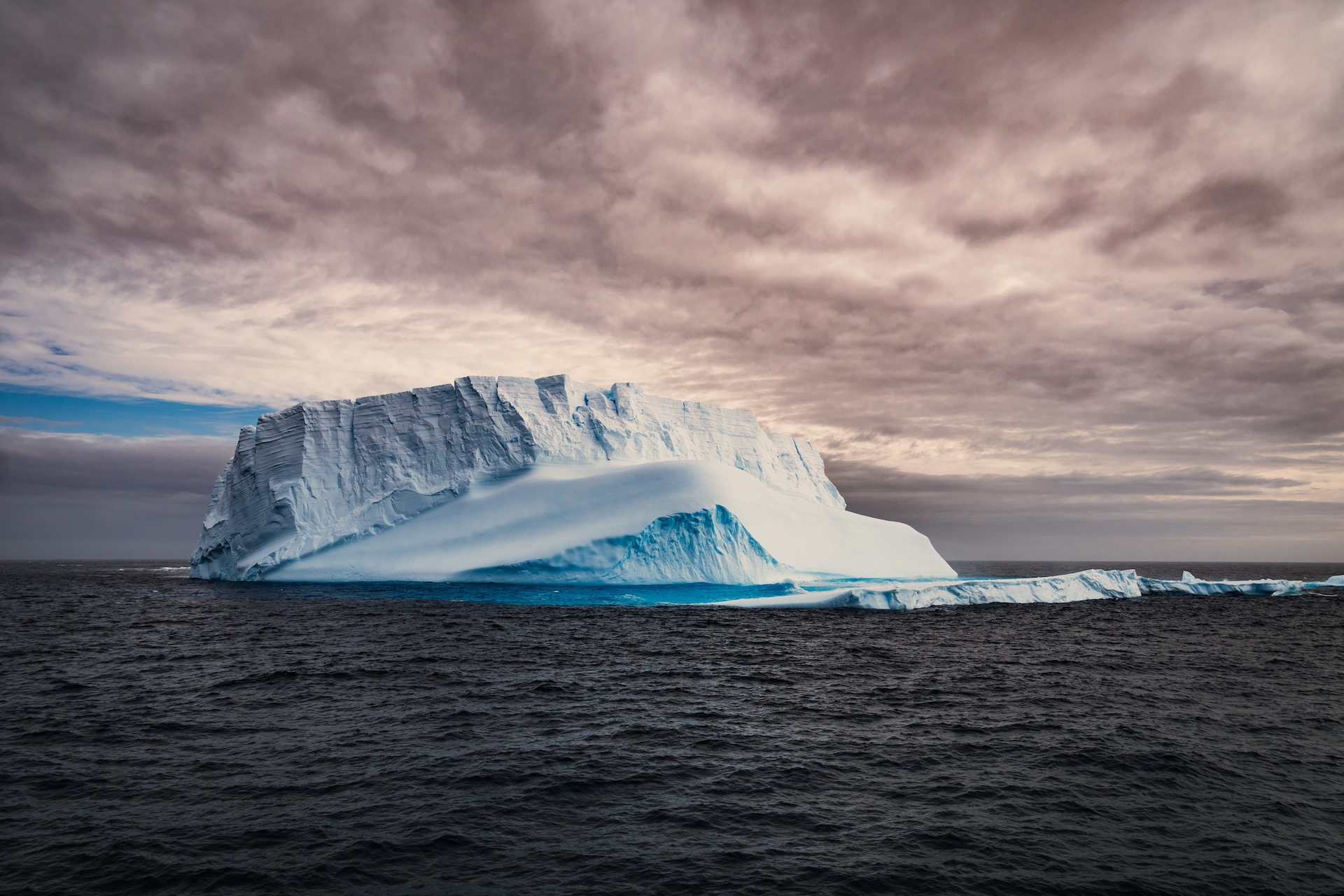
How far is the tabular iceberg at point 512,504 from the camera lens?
30.5 metres

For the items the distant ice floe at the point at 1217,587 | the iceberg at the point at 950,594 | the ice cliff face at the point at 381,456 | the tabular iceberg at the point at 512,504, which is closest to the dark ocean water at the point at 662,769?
the iceberg at the point at 950,594

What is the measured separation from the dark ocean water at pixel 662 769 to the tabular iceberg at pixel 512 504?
1533cm

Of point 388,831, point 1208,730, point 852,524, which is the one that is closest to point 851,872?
point 388,831

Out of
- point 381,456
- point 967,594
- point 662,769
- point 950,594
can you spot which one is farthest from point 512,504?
point 662,769

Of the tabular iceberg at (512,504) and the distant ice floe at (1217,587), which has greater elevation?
the tabular iceberg at (512,504)

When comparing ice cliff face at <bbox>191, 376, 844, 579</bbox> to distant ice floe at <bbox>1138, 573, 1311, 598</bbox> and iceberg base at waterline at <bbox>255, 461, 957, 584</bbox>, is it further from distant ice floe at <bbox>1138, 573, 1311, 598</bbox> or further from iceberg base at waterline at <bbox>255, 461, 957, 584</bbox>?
distant ice floe at <bbox>1138, 573, 1311, 598</bbox>

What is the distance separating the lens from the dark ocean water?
513cm

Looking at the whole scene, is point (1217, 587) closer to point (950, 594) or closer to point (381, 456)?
point (950, 594)

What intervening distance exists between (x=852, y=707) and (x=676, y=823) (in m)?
4.65

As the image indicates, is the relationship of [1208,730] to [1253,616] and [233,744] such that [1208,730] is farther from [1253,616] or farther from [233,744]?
[1253,616]

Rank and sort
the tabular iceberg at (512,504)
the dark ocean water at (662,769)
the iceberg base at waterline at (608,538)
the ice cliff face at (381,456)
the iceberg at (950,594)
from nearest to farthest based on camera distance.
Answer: the dark ocean water at (662,769) < the iceberg at (950,594) < the iceberg base at waterline at (608,538) < the tabular iceberg at (512,504) < the ice cliff face at (381,456)

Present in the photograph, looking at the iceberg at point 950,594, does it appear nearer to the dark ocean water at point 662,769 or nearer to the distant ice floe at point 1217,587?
the distant ice floe at point 1217,587

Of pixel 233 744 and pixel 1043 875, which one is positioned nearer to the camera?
pixel 1043 875

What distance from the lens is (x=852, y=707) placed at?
32.2 feet
